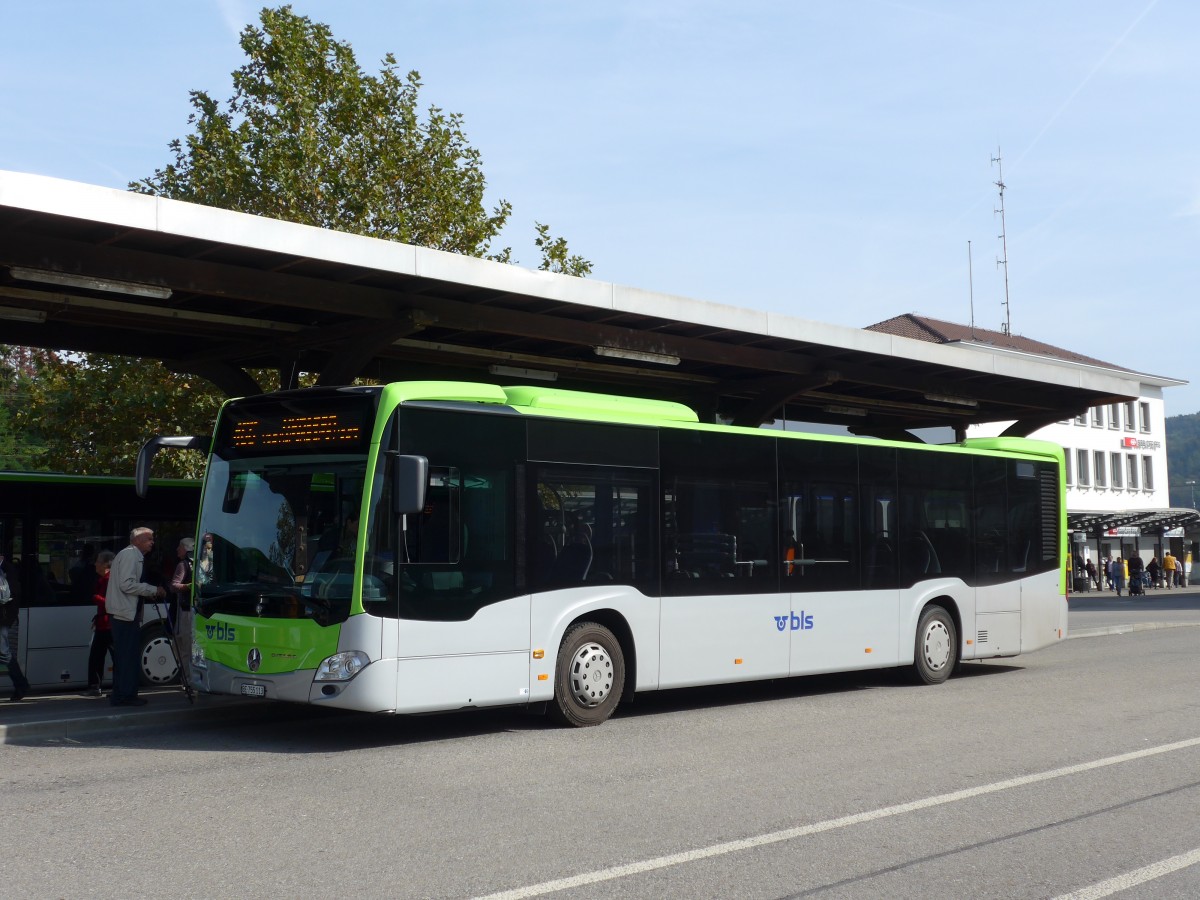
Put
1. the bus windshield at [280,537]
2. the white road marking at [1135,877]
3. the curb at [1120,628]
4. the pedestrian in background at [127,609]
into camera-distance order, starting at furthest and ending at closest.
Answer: the curb at [1120,628] < the pedestrian in background at [127,609] < the bus windshield at [280,537] < the white road marking at [1135,877]

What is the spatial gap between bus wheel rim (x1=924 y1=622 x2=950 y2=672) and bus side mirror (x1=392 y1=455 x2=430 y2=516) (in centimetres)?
771

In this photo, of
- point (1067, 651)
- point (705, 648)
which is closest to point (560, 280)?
point (705, 648)

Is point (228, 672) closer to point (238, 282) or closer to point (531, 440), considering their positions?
point (531, 440)

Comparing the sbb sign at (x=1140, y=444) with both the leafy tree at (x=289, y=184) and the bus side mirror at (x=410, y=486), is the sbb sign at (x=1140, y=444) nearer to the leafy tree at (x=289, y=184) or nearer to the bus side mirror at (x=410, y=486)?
the leafy tree at (x=289, y=184)

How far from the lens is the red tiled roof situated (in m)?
66.4

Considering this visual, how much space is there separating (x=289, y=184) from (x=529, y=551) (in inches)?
770

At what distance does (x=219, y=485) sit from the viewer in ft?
36.5

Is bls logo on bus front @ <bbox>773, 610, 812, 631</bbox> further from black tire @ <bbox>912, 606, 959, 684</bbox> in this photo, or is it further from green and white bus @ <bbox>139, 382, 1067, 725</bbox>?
black tire @ <bbox>912, 606, 959, 684</bbox>

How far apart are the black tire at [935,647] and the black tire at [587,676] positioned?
4.96 m

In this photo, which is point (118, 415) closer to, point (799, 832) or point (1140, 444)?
point (799, 832)

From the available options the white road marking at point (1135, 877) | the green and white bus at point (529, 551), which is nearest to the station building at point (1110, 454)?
the green and white bus at point (529, 551)

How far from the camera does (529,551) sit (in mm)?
11016

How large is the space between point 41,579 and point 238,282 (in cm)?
432

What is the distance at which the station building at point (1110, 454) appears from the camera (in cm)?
6525
